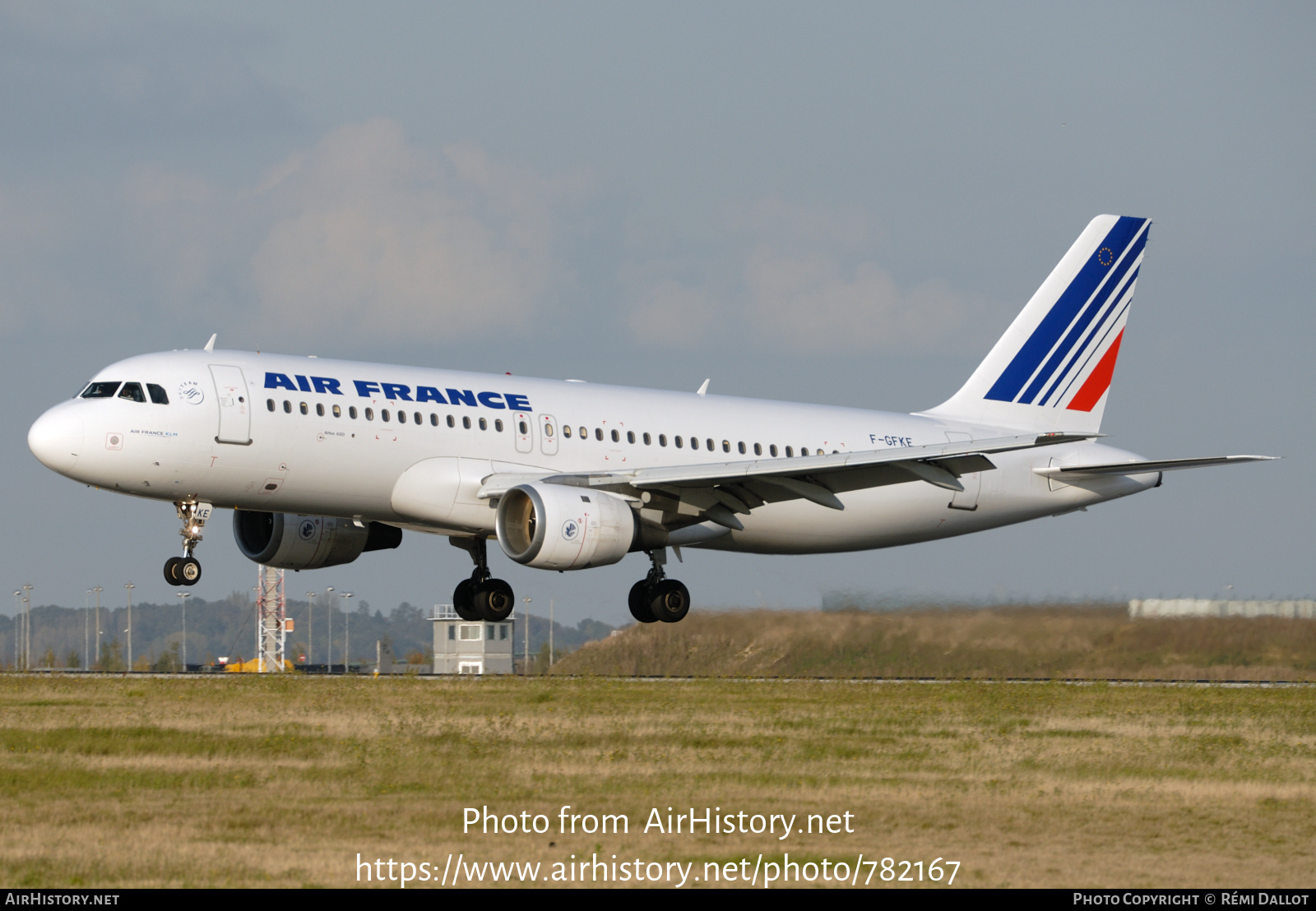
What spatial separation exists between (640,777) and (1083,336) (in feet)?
83.3

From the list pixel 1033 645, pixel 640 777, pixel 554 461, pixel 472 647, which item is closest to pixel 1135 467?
pixel 1033 645

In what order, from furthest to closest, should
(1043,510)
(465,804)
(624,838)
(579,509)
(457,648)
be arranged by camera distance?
(457,648), (1043,510), (579,509), (465,804), (624,838)

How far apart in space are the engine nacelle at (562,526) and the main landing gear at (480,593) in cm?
393

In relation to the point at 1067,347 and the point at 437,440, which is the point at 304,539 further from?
the point at 1067,347

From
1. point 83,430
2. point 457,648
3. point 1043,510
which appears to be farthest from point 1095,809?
point 457,648

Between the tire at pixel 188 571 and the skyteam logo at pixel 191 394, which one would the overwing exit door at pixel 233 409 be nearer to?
the skyteam logo at pixel 191 394

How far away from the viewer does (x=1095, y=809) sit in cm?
1664

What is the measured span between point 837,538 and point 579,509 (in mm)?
8397

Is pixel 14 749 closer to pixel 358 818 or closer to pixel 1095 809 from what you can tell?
pixel 358 818

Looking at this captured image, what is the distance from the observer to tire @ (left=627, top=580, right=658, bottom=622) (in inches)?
1383

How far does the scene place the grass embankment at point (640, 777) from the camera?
44.7 feet

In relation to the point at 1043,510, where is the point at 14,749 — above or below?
below

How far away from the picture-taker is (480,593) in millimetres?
34688

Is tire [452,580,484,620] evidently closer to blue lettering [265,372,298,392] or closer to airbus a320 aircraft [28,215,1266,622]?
airbus a320 aircraft [28,215,1266,622]
